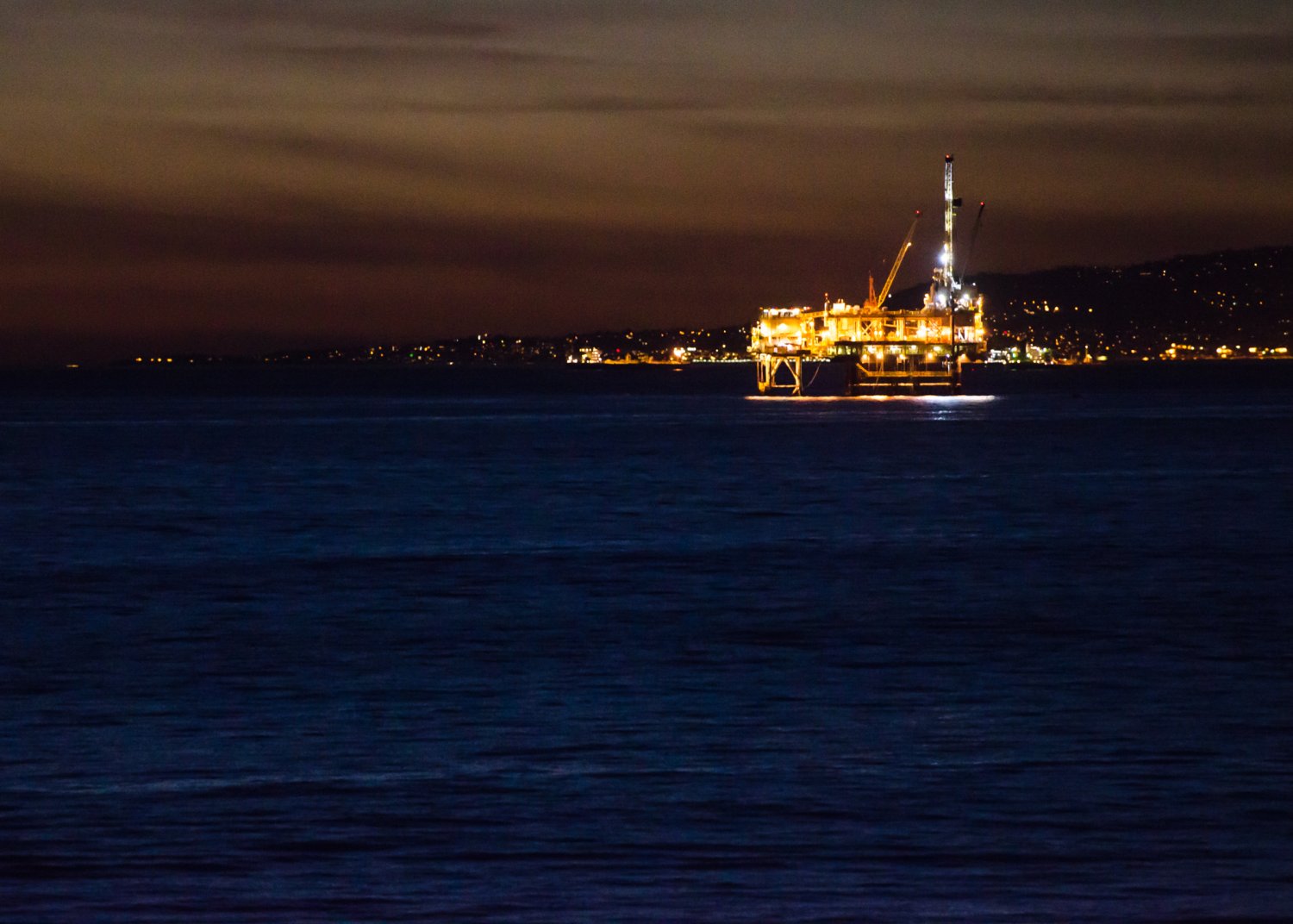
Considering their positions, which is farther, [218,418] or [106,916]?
[218,418]

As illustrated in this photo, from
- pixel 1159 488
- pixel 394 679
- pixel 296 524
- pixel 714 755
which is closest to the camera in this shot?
pixel 714 755

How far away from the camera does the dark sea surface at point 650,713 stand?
43.2ft

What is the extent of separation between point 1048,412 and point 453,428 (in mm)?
49036

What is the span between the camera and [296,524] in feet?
165

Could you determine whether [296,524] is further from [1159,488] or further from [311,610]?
[1159,488]

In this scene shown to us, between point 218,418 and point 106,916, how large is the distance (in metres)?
130

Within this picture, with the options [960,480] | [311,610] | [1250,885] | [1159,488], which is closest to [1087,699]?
[1250,885]

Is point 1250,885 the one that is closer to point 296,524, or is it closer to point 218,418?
point 296,524

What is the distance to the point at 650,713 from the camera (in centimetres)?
2033

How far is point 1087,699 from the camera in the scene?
2100cm

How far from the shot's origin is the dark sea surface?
13.2 metres

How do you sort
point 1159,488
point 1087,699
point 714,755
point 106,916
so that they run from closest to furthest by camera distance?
point 106,916
point 714,755
point 1087,699
point 1159,488

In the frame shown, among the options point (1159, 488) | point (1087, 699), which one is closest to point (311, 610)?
point (1087, 699)

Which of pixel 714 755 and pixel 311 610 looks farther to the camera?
pixel 311 610
